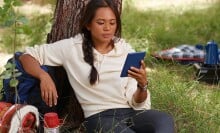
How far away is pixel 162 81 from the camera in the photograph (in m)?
4.13

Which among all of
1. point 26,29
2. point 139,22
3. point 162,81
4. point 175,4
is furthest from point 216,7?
point 26,29

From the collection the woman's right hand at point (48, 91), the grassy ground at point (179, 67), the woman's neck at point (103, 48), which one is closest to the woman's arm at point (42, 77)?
the woman's right hand at point (48, 91)

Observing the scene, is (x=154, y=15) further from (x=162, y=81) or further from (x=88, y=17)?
(x=88, y=17)

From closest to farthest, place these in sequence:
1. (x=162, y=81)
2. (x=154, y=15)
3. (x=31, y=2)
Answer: (x=162, y=81) → (x=154, y=15) → (x=31, y=2)

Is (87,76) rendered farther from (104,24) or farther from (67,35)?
(67,35)

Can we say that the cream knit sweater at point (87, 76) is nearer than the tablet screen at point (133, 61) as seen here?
No

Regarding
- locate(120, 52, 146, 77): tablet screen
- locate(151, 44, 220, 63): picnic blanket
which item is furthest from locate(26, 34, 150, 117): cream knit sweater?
locate(151, 44, 220, 63): picnic blanket

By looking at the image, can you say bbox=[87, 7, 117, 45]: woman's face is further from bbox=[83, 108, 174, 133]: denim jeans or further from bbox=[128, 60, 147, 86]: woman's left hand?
bbox=[83, 108, 174, 133]: denim jeans

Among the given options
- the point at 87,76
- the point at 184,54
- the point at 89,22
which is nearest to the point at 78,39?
the point at 89,22

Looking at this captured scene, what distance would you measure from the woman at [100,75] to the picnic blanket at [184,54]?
2.61 m

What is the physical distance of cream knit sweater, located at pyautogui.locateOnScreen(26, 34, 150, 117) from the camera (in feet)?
9.95

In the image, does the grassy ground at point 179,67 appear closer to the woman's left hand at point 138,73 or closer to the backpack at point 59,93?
the backpack at point 59,93

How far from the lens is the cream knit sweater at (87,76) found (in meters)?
3.03

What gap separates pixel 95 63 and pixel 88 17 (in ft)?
0.95
